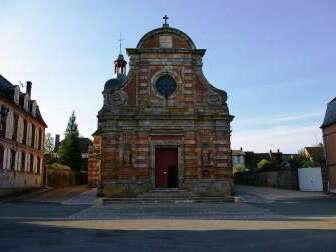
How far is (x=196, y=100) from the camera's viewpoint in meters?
25.7

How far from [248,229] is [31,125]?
2679 centimetres

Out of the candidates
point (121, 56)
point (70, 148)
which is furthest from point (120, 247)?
point (70, 148)

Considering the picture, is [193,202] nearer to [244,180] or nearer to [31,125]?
[31,125]

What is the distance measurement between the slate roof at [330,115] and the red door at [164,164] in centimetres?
1228

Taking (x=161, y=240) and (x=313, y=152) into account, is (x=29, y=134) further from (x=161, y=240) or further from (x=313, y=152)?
A: (x=313, y=152)

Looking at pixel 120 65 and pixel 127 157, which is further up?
pixel 120 65

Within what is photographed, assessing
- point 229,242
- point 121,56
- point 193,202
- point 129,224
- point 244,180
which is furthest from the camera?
point 244,180

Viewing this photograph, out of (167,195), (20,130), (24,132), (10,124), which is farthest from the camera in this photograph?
(24,132)

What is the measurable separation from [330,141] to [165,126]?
42.7 feet

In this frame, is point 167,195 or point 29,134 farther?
point 29,134

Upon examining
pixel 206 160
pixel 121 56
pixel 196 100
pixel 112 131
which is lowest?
pixel 206 160

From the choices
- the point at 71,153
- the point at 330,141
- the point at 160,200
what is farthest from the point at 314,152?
the point at 160,200

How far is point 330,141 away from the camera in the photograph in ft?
93.9

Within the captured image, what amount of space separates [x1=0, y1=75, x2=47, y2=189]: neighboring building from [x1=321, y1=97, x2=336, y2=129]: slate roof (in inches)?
934
